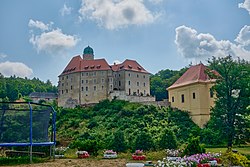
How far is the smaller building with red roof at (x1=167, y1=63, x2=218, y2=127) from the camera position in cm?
3681

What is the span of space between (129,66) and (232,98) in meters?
37.4

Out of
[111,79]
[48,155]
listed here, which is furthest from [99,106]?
[48,155]

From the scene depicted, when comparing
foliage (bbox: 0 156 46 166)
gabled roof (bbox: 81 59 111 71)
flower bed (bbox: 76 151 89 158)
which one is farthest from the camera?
gabled roof (bbox: 81 59 111 71)

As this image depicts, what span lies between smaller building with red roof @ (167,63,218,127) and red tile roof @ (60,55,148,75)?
23.3 meters

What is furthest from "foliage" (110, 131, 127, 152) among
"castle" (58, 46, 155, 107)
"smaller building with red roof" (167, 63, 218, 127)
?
"castle" (58, 46, 155, 107)

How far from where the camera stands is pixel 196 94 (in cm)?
3722

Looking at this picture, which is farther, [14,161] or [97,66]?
[97,66]

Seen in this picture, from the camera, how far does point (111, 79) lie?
2398 inches

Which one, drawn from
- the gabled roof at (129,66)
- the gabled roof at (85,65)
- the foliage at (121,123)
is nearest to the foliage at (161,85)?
the gabled roof at (129,66)

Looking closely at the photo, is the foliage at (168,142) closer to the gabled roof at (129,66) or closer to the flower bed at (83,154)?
the flower bed at (83,154)

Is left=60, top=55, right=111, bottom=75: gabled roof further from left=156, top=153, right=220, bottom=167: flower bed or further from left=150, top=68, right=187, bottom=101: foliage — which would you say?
left=156, top=153, right=220, bottom=167: flower bed

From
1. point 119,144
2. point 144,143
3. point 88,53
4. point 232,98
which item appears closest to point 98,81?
point 88,53

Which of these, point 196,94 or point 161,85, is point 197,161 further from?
point 161,85

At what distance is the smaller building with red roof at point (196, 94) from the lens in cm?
3681
